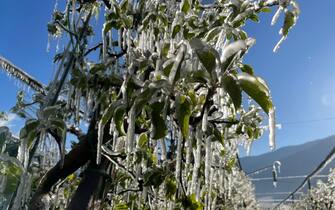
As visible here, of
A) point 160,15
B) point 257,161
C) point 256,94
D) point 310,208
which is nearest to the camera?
point 256,94

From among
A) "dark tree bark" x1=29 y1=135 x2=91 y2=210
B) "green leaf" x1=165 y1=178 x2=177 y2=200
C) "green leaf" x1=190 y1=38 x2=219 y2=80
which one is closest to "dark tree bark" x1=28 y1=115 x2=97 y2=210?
"dark tree bark" x1=29 y1=135 x2=91 y2=210

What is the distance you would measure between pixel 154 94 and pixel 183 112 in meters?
0.05

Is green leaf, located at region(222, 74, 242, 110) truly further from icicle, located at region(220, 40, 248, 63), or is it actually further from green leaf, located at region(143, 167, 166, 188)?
green leaf, located at region(143, 167, 166, 188)

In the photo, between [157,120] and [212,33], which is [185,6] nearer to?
[212,33]

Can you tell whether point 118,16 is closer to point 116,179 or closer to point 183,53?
point 183,53

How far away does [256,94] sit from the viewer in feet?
1.56

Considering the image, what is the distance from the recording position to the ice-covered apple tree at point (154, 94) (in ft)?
1.77

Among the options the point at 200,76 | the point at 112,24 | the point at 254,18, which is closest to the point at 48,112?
the point at 112,24

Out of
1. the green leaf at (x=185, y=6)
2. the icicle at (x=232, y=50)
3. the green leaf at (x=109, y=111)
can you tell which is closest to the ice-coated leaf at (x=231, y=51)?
the icicle at (x=232, y=50)

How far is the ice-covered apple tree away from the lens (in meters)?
0.54

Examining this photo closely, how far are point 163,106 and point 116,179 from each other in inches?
39.7

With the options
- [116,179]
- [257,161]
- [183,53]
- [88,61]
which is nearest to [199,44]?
[183,53]

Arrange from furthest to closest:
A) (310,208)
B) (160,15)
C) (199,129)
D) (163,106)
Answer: (310,208) < (160,15) < (199,129) < (163,106)

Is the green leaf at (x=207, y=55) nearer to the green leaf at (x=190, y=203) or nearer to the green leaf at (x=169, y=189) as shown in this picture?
the green leaf at (x=190, y=203)
